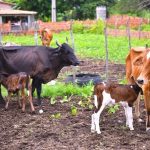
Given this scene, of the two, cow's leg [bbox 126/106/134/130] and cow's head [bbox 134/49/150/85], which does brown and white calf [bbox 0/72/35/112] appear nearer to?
cow's leg [bbox 126/106/134/130]

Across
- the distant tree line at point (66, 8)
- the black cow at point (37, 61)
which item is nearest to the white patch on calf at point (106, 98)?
the black cow at point (37, 61)

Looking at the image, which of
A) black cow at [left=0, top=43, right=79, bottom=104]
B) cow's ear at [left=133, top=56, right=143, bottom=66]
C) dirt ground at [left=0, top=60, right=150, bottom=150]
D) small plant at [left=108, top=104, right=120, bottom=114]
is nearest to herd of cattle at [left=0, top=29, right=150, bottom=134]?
black cow at [left=0, top=43, right=79, bottom=104]

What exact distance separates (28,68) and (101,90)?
8.44ft

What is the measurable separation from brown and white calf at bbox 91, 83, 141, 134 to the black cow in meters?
2.24

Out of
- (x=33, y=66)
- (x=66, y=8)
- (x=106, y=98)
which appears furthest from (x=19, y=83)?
(x=66, y=8)

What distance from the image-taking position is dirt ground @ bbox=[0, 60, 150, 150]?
7.10m

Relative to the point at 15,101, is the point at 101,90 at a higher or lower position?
higher

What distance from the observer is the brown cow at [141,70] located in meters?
7.41

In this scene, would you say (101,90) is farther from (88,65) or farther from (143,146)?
(88,65)

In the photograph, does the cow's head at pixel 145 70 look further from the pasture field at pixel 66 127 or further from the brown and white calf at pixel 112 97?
the pasture field at pixel 66 127

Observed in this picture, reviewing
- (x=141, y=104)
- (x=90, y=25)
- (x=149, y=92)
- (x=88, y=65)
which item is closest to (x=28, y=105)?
(x=141, y=104)

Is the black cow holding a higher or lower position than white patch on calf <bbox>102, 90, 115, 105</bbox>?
higher

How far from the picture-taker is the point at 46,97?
10938mm

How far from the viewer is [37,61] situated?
32.1ft
